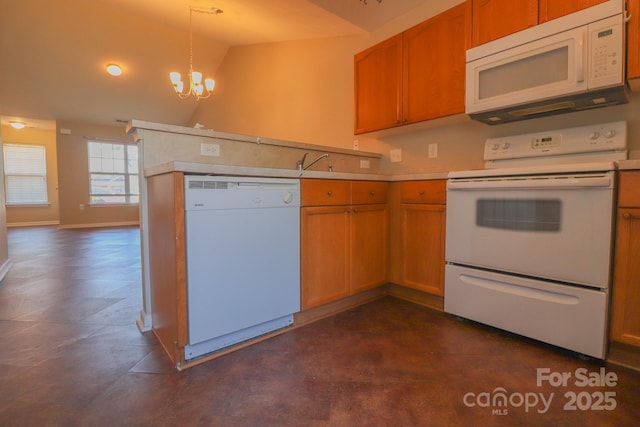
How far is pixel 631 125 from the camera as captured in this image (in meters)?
1.65

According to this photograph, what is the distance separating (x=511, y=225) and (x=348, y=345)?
114 centimetres

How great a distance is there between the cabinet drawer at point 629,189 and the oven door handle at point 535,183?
7cm

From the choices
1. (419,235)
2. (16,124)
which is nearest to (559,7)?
(419,235)

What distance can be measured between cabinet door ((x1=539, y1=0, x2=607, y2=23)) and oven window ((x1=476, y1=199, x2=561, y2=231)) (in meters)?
1.00

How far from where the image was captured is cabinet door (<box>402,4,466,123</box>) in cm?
202

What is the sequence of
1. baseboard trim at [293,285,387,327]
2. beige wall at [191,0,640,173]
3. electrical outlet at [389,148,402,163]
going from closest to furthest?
baseboard trim at [293,285,387,327], beige wall at [191,0,640,173], electrical outlet at [389,148,402,163]

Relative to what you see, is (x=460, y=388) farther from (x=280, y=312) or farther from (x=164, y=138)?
(x=164, y=138)

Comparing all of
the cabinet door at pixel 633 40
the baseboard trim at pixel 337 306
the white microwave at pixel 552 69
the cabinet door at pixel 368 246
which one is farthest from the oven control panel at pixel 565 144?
the baseboard trim at pixel 337 306

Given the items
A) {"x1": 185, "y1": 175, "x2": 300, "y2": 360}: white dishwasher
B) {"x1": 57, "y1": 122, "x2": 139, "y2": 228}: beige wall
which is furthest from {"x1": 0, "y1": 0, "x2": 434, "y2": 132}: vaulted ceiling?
{"x1": 185, "y1": 175, "x2": 300, "y2": 360}: white dishwasher

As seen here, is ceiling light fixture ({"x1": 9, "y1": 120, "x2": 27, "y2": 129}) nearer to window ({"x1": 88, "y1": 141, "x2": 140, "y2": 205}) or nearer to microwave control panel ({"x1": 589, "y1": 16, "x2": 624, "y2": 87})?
window ({"x1": 88, "y1": 141, "x2": 140, "y2": 205})

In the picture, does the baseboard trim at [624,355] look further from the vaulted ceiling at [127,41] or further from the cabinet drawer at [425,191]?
the vaulted ceiling at [127,41]

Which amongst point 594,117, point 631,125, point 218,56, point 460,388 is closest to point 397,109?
point 594,117

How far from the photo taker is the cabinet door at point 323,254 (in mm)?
1880

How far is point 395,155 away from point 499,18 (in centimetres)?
122
